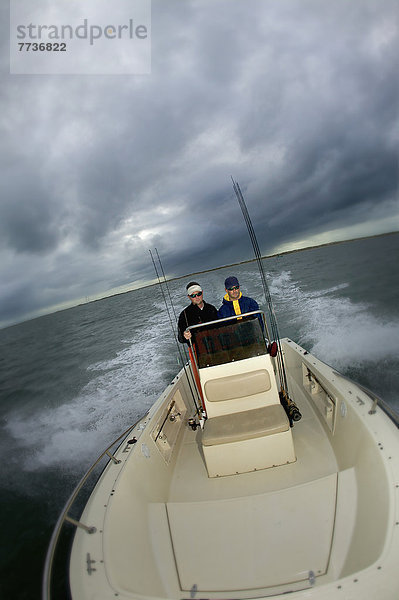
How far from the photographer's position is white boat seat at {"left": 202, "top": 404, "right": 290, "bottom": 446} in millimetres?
2703

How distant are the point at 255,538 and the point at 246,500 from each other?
0.30 m

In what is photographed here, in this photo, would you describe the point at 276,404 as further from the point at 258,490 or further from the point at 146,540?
the point at 146,540

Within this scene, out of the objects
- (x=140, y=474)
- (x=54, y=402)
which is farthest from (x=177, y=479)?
(x=54, y=402)

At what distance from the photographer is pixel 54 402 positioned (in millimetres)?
8734

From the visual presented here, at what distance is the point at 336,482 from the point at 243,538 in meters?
0.98

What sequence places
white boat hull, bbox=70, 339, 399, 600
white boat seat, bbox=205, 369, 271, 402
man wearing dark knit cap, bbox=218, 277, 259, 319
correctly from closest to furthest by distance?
white boat hull, bbox=70, 339, 399, 600 → white boat seat, bbox=205, 369, 271, 402 → man wearing dark knit cap, bbox=218, 277, 259, 319

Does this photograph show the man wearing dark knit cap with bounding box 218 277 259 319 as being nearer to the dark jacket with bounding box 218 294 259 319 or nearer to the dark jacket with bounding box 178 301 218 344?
the dark jacket with bounding box 218 294 259 319

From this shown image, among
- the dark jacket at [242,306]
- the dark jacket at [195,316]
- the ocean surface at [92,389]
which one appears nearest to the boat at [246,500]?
the dark jacket at [242,306]

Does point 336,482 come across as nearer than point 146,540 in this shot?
No

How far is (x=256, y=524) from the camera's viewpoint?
7.60 feet

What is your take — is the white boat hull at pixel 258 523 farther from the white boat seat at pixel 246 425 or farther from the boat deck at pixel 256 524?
the white boat seat at pixel 246 425

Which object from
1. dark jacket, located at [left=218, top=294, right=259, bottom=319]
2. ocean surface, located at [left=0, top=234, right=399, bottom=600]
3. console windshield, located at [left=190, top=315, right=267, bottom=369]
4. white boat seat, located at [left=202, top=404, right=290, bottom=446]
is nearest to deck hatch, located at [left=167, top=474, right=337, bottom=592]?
white boat seat, located at [left=202, top=404, right=290, bottom=446]

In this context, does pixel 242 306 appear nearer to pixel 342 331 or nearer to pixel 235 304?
pixel 235 304

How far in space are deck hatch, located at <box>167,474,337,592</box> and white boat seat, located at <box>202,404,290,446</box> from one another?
515mm
